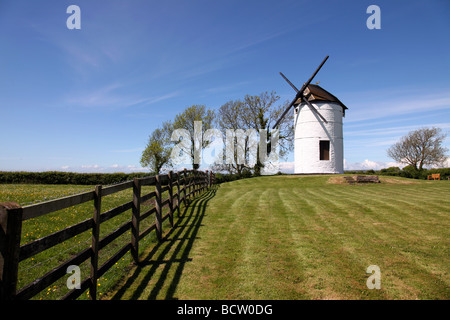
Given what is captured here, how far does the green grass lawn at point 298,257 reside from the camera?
4.76m

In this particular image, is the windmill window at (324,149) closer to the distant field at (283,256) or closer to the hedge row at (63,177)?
the hedge row at (63,177)

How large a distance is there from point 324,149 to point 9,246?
34.3 metres

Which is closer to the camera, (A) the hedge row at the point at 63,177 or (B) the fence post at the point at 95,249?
(B) the fence post at the point at 95,249

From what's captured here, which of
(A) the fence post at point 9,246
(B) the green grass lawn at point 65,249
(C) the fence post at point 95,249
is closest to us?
(A) the fence post at point 9,246

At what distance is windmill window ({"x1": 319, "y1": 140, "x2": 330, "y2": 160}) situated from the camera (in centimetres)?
3369

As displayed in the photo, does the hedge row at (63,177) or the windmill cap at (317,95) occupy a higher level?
the windmill cap at (317,95)

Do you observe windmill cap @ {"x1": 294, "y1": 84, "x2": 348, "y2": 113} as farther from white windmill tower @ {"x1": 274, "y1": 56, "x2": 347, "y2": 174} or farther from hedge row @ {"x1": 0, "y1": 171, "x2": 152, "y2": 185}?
hedge row @ {"x1": 0, "y1": 171, "x2": 152, "y2": 185}

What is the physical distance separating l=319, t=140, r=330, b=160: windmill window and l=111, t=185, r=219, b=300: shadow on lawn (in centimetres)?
2706

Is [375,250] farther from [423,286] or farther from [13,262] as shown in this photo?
[13,262]

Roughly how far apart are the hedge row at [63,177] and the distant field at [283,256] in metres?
27.0

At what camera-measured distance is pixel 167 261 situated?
247 inches

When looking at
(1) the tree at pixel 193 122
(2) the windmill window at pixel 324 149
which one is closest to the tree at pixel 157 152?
(1) the tree at pixel 193 122

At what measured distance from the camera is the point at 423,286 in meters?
4.83

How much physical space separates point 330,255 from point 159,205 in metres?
4.78
